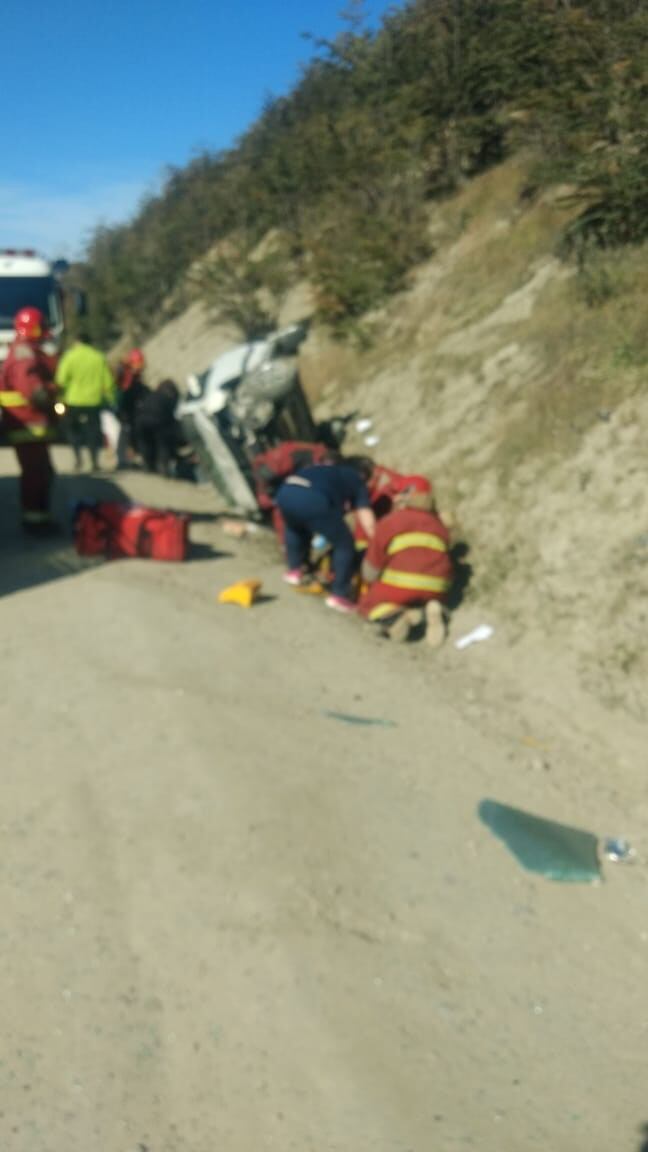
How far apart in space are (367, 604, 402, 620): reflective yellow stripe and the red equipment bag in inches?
83.4

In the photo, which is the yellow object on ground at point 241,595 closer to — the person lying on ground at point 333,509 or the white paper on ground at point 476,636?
the person lying on ground at point 333,509

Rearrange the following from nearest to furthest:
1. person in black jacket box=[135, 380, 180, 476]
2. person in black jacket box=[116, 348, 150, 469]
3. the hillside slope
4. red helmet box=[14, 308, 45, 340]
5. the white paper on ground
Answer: the hillside slope, the white paper on ground, red helmet box=[14, 308, 45, 340], person in black jacket box=[135, 380, 180, 476], person in black jacket box=[116, 348, 150, 469]

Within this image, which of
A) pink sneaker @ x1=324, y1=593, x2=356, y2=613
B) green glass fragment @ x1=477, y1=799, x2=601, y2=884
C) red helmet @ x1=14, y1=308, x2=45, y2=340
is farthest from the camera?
red helmet @ x1=14, y1=308, x2=45, y2=340

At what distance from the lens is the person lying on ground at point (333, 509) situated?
10.3 meters

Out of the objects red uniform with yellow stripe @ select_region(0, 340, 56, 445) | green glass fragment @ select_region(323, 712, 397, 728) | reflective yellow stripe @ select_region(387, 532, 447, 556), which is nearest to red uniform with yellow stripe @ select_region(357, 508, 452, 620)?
reflective yellow stripe @ select_region(387, 532, 447, 556)

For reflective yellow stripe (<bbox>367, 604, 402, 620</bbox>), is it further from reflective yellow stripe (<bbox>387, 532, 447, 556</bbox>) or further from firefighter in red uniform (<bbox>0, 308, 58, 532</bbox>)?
firefighter in red uniform (<bbox>0, 308, 58, 532</bbox>)

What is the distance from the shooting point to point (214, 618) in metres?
9.38

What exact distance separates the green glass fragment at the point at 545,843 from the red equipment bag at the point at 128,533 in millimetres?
4905

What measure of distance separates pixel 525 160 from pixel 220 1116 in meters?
14.4

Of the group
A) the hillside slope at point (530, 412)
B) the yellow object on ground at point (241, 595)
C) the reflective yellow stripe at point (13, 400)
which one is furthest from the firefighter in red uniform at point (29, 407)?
the hillside slope at point (530, 412)

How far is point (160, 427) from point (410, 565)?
279 inches

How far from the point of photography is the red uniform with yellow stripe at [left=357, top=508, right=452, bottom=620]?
31.6 ft

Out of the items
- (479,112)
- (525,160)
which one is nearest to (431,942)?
(525,160)

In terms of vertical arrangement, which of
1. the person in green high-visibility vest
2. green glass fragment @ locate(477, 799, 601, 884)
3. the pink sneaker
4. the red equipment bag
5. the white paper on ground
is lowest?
green glass fragment @ locate(477, 799, 601, 884)
